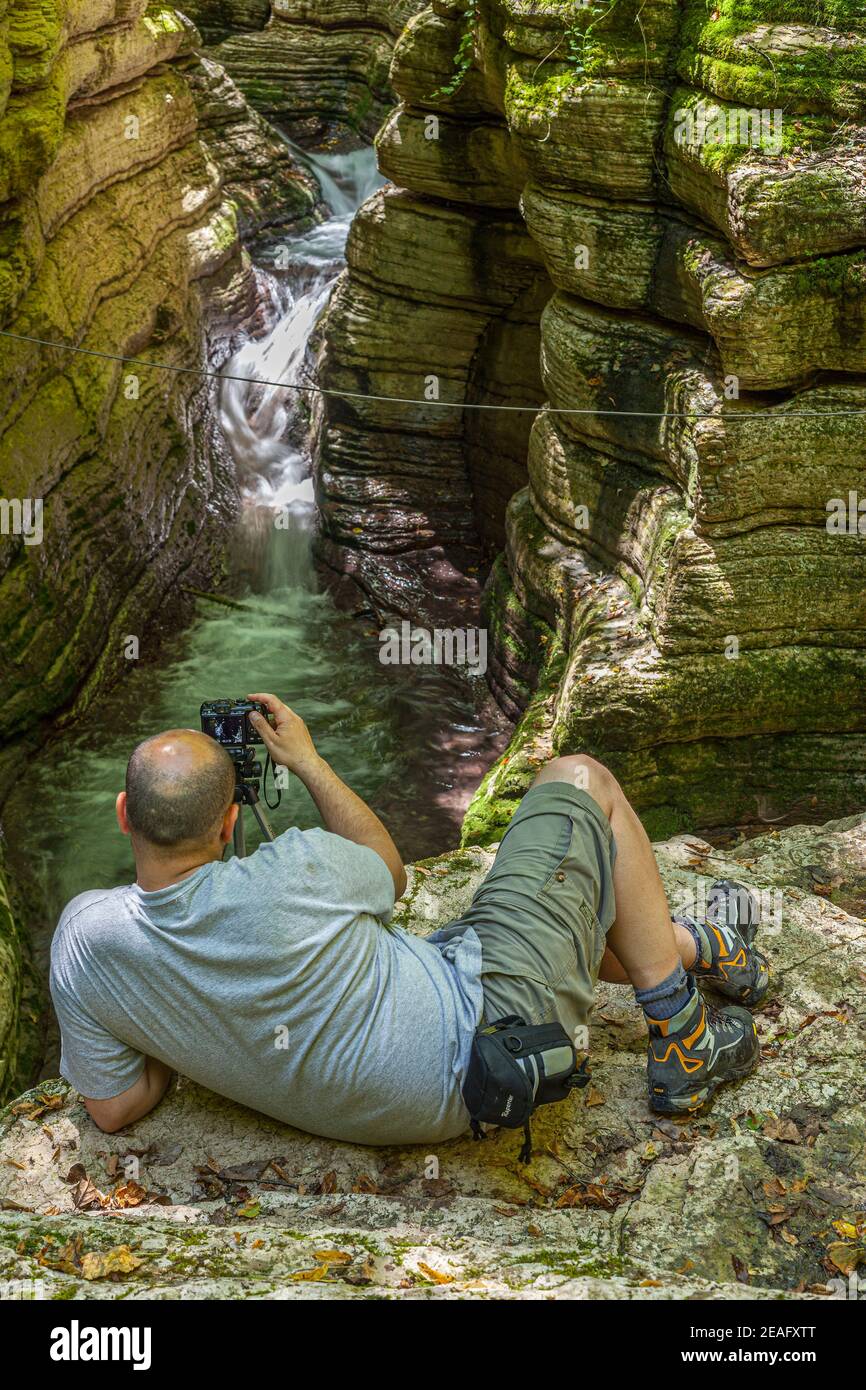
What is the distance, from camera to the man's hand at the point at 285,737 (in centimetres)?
318

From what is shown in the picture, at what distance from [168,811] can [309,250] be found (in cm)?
1245

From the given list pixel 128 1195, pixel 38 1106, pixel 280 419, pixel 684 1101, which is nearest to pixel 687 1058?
pixel 684 1101

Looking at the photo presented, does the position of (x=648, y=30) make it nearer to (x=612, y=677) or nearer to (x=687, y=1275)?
(x=612, y=677)

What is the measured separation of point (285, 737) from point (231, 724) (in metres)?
0.17

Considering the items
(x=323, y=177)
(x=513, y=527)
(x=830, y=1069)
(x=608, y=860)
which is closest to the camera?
(x=608, y=860)

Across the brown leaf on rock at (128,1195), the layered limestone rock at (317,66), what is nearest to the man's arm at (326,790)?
the brown leaf on rock at (128,1195)

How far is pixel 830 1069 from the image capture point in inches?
137

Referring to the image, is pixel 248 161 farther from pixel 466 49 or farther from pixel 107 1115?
pixel 107 1115

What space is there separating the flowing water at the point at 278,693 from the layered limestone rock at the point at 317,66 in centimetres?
480

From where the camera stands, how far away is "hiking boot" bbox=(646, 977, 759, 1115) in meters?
3.21

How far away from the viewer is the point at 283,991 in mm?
2684

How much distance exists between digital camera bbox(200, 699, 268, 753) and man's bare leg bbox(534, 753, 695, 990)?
3.06 ft

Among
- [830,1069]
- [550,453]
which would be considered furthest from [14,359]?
[830,1069]

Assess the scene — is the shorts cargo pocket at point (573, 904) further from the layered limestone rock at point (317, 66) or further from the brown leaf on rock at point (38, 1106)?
the layered limestone rock at point (317, 66)
